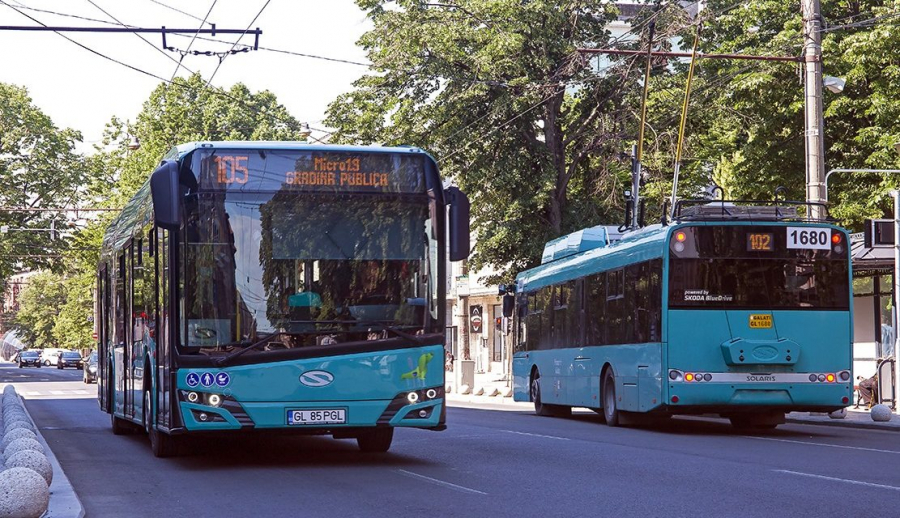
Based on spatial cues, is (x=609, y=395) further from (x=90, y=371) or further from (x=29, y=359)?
(x=29, y=359)

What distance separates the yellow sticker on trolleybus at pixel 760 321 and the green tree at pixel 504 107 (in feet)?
59.8

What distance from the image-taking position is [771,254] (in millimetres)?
20219

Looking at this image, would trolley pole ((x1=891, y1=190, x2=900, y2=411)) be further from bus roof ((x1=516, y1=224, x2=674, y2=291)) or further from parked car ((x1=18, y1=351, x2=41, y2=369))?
parked car ((x1=18, y1=351, x2=41, y2=369))

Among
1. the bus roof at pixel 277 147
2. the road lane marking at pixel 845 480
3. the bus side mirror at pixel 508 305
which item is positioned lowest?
the road lane marking at pixel 845 480

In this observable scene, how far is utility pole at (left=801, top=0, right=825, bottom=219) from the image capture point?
24375 millimetres

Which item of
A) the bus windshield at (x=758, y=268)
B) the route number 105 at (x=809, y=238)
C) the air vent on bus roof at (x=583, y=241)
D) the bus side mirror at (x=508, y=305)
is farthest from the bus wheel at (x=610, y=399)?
the bus side mirror at (x=508, y=305)

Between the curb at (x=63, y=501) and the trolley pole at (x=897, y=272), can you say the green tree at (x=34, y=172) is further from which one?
the curb at (x=63, y=501)

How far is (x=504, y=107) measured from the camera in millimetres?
38000

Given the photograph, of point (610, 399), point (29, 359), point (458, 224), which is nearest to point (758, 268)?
point (610, 399)

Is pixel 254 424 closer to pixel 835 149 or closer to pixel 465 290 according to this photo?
pixel 835 149

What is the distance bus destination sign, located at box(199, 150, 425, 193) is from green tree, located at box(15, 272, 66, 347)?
387ft

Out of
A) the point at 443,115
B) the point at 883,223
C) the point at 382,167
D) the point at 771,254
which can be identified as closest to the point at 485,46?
the point at 443,115

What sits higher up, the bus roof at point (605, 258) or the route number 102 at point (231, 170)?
the route number 102 at point (231, 170)

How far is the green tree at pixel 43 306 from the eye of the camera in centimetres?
13088
